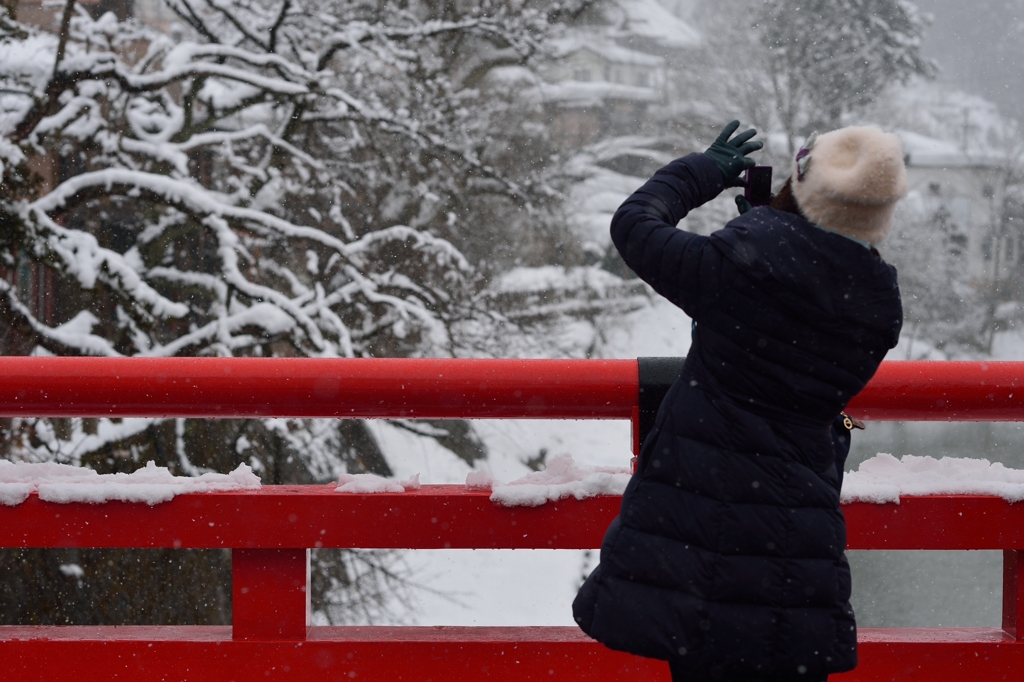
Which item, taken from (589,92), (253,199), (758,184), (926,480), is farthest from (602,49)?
(758,184)

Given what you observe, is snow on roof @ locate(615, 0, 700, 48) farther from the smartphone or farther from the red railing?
the smartphone

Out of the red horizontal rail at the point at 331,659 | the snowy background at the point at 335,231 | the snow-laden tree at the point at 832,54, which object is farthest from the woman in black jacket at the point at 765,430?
the snow-laden tree at the point at 832,54

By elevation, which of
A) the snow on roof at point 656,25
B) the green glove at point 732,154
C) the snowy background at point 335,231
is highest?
the snow on roof at point 656,25

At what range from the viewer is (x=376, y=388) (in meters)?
1.93

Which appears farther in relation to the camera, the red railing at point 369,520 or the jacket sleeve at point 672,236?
the red railing at point 369,520

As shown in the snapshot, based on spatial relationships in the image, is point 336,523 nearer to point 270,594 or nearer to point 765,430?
point 270,594

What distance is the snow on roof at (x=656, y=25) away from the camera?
523 inches

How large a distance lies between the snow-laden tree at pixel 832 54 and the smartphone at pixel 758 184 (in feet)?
44.4

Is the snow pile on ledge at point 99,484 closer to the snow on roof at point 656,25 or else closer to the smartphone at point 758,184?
the smartphone at point 758,184

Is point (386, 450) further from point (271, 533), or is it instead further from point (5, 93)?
point (271, 533)

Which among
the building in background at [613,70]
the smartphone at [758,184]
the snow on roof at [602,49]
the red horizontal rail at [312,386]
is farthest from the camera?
the building in background at [613,70]

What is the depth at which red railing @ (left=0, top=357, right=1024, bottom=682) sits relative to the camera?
1931 millimetres

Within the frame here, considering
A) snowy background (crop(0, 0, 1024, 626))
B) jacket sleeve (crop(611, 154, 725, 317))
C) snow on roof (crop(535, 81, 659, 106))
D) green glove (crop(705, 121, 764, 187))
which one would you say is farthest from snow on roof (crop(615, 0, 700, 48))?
jacket sleeve (crop(611, 154, 725, 317))

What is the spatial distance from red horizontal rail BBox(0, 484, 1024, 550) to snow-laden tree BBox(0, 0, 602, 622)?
5.38 m
